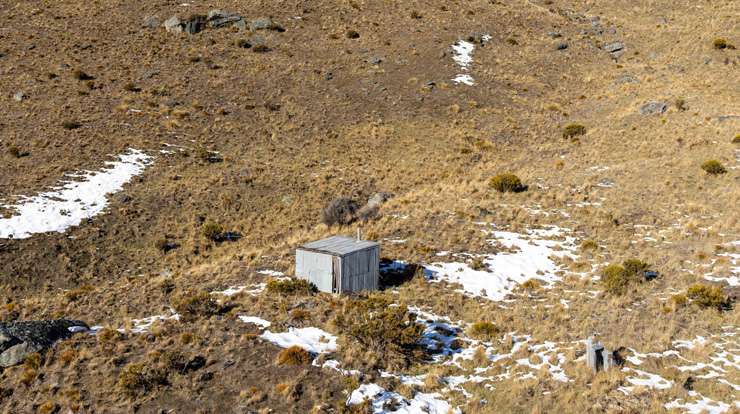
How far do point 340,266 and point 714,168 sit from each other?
1017 inches

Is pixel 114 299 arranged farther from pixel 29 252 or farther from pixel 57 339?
pixel 29 252

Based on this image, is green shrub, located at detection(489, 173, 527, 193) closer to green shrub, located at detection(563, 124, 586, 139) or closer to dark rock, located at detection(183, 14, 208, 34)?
green shrub, located at detection(563, 124, 586, 139)

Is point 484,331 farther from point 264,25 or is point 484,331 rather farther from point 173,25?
point 173,25

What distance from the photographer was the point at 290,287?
22609mm

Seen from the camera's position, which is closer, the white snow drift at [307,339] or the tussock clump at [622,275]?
the white snow drift at [307,339]

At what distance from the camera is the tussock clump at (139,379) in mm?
15979

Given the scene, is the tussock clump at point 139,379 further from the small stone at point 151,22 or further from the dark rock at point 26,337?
the small stone at point 151,22

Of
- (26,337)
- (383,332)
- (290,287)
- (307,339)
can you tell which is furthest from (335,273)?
(26,337)

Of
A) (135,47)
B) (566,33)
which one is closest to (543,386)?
(135,47)

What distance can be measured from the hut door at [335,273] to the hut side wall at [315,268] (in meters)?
0.13

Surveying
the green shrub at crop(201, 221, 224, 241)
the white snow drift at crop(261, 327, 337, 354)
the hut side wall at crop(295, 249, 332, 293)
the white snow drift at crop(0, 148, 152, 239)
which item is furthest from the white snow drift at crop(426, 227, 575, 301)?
the white snow drift at crop(0, 148, 152, 239)

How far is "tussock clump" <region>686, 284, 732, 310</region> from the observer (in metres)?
21.0

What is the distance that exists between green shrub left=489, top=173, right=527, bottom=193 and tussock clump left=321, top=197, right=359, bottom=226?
933 cm

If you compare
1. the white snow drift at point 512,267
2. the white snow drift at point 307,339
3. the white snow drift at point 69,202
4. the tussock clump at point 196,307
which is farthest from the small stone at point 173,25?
the white snow drift at point 307,339
